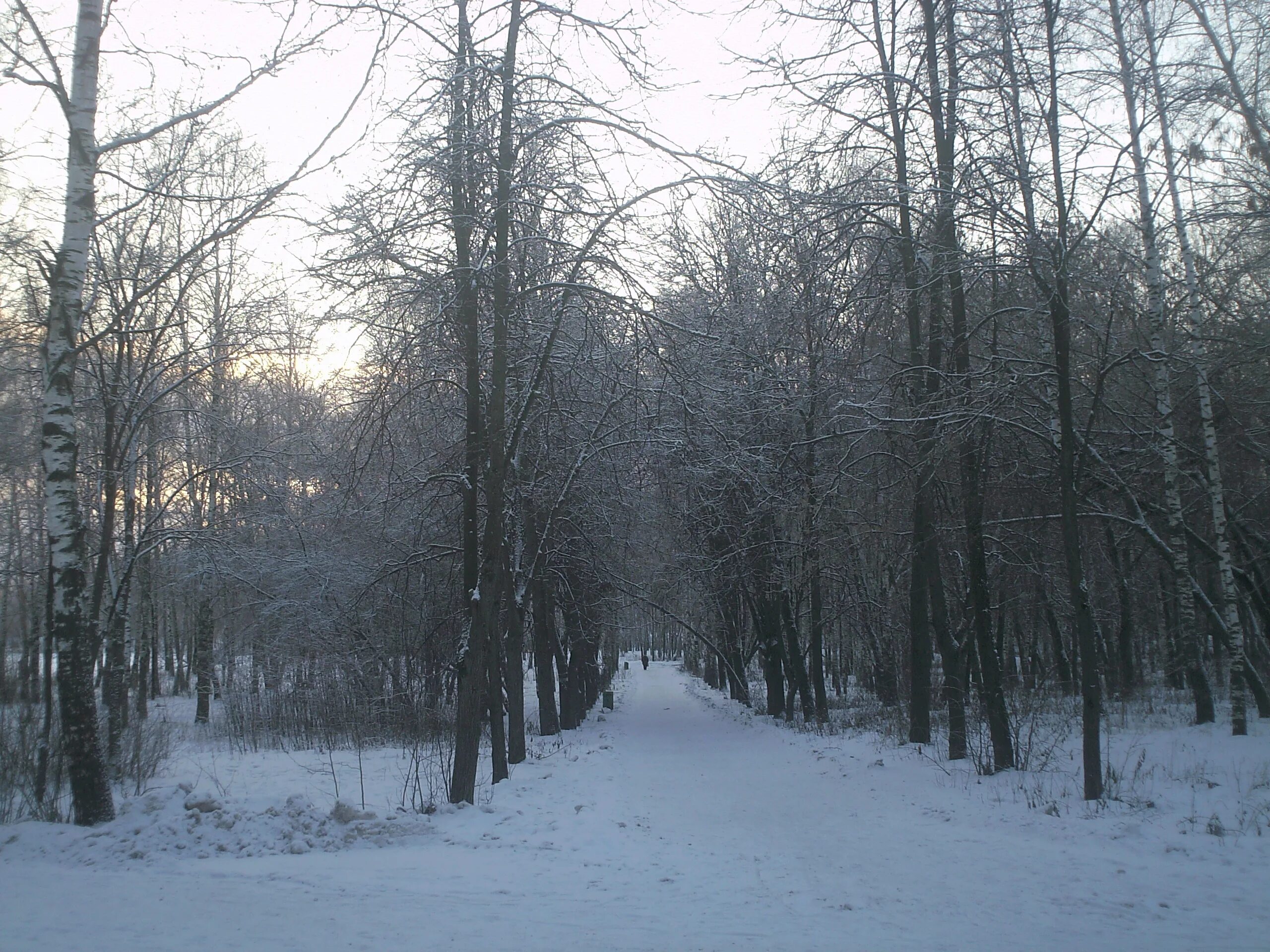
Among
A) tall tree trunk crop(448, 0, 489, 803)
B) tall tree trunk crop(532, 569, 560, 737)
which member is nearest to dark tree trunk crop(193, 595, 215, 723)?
tall tree trunk crop(532, 569, 560, 737)

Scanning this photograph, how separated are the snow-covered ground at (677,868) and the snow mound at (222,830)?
0.02 metres

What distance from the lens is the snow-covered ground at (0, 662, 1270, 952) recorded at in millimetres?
5234

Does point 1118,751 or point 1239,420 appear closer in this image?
point 1118,751

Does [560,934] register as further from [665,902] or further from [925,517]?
[925,517]

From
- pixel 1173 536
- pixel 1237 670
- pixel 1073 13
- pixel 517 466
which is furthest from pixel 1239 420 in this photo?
pixel 517 466

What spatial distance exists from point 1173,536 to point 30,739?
55.1 feet

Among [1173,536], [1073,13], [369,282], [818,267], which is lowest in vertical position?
[1173,536]

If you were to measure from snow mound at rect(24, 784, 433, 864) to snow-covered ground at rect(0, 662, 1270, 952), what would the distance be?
0.07ft

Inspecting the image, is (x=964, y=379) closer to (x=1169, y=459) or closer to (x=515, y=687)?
(x=1169, y=459)

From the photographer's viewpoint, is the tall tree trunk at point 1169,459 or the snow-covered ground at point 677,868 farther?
the tall tree trunk at point 1169,459

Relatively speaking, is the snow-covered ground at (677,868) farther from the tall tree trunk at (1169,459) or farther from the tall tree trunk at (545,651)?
the tall tree trunk at (545,651)

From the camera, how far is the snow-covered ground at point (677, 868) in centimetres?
523

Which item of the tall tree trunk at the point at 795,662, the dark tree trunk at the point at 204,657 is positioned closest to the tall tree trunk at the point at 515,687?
the tall tree trunk at the point at 795,662

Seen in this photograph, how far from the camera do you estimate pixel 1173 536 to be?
1416 cm
